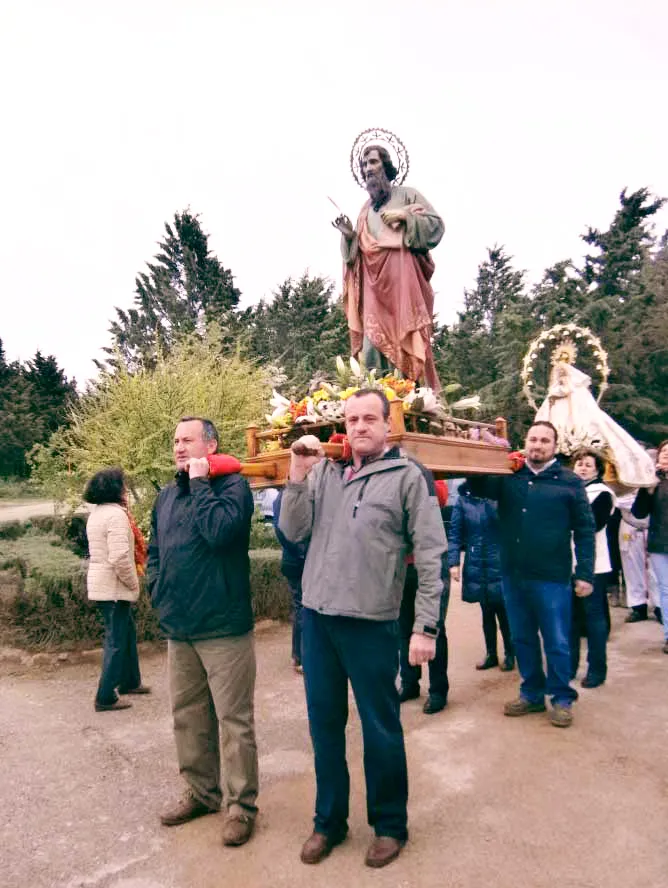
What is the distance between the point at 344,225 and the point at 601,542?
358 centimetres

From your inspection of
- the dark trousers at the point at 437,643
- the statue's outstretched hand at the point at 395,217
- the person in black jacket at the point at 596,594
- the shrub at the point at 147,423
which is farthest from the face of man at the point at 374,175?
the shrub at the point at 147,423

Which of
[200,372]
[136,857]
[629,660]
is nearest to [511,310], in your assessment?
[200,372]

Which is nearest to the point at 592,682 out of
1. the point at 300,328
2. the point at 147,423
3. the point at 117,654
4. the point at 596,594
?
the point at 596,594

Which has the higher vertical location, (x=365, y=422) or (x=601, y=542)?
(x=365, y=422)

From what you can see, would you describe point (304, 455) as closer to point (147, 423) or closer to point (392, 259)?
point (392, 259)

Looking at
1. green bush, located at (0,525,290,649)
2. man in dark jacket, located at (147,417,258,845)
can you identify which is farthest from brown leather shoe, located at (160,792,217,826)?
green bush, located at (0,525,290,649)

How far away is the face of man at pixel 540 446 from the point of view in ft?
15.3

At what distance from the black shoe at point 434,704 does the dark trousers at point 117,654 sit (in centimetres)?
248

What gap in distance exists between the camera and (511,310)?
2408cm

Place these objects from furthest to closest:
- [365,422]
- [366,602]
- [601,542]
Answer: [601,542] < [365,422] < [366,602]

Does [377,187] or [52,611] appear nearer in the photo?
[377,187]

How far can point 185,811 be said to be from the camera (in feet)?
11.0

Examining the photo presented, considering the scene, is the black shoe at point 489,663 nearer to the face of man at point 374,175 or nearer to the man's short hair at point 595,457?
the man's short hair at point 595,457

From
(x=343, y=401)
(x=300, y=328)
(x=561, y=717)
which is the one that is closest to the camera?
(x=343, y=401)
